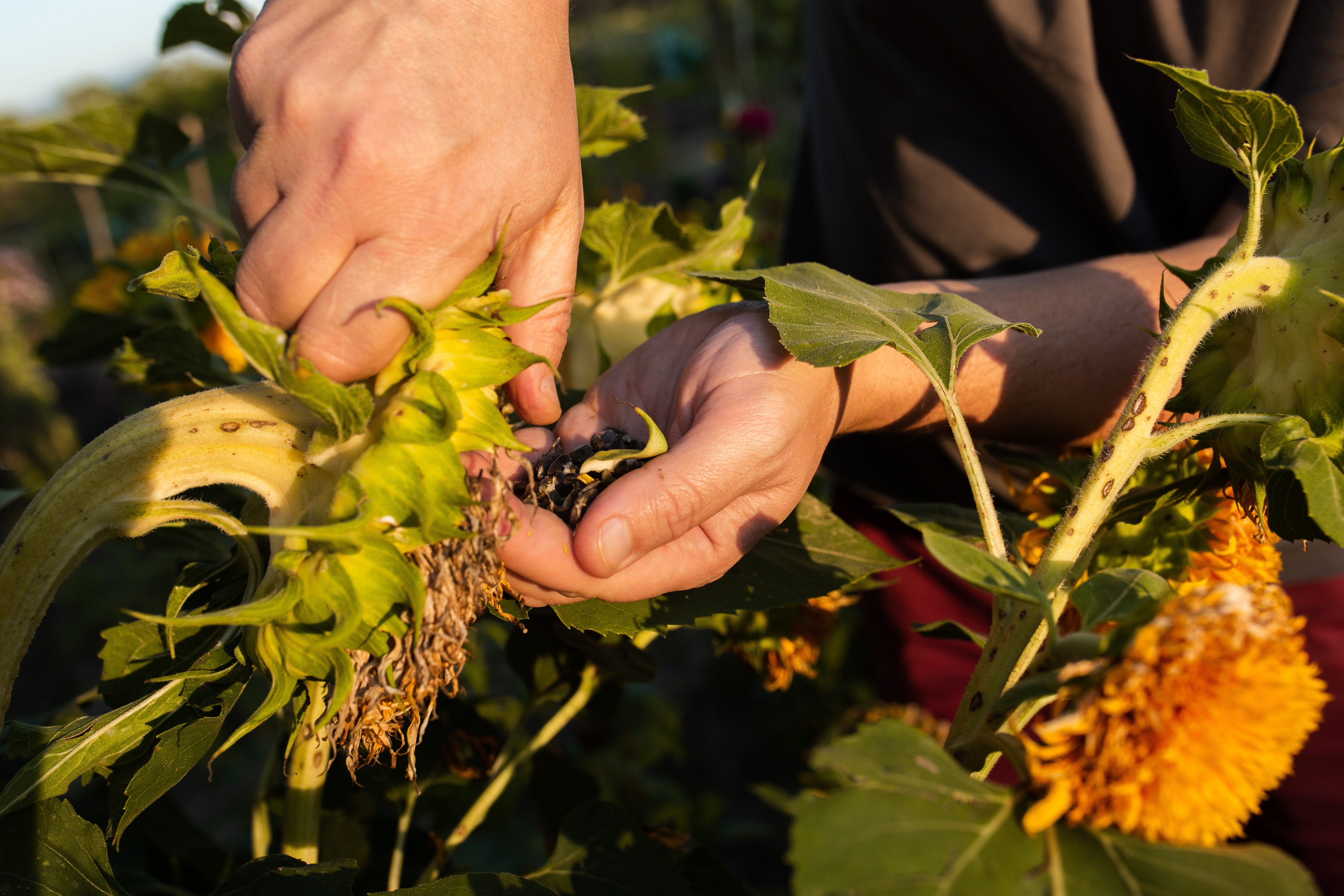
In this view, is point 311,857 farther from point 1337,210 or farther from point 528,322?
point 1337,210

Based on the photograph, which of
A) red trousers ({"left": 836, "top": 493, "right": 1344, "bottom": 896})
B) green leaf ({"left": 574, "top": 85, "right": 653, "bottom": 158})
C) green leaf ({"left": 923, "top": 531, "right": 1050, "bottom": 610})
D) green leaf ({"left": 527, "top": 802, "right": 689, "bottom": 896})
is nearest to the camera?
green leaf ({"left": 923, "top": 531, "right": 1050, "bottom": 610})

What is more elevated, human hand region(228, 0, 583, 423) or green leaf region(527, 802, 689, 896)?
human hand region(228, 0, 583, 423)

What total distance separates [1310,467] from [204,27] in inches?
72.5

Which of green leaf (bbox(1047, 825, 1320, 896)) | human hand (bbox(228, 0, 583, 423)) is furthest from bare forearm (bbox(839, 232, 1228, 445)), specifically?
green leaf (bbox(1047, 825, 1320, 896))

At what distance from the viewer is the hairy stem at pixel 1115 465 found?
2.76ft

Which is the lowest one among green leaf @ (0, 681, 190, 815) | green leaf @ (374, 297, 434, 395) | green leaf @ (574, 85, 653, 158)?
green leaf @ (0, 681, 190, 815)

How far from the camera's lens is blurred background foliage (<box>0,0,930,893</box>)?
59.9 inches

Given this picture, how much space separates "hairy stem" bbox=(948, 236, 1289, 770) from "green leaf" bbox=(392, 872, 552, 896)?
488 millimetres

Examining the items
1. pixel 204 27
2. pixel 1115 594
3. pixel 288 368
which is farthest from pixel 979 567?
pixel 204 27

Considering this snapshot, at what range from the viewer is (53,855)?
94 centimetres

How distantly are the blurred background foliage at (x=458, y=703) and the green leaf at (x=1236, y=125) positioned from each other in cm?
79

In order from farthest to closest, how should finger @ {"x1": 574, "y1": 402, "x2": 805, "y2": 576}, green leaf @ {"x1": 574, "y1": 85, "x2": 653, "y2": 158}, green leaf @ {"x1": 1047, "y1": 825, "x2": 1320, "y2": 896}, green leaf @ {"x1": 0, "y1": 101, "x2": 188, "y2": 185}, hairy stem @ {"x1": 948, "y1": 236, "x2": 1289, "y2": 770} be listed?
green leaf @ {"x1": 0, "y1": 101, "x2": 188, "y2": 185} → green leaf @ {"x1": 574, "y1": 85, "x2": 653, "y2": 158} → finger @ {"x1": 574, "y1": 402, "x2": 805, "y2": 576} → hairy stem @ {"x1": 948, "y1": 236, "x2": 1289, "y2": 770} → green leaf @ {"x1": 1047, "y1": 825, "x2": 1320, "y2": 896}

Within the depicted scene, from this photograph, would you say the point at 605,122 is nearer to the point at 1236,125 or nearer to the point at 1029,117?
the point at 1029,117

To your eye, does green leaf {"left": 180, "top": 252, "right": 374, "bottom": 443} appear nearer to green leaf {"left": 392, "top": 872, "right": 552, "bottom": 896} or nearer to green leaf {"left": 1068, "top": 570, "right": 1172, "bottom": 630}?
green leaf {"left": 392, "top": 872, "right": 552, "bottom": 896}
